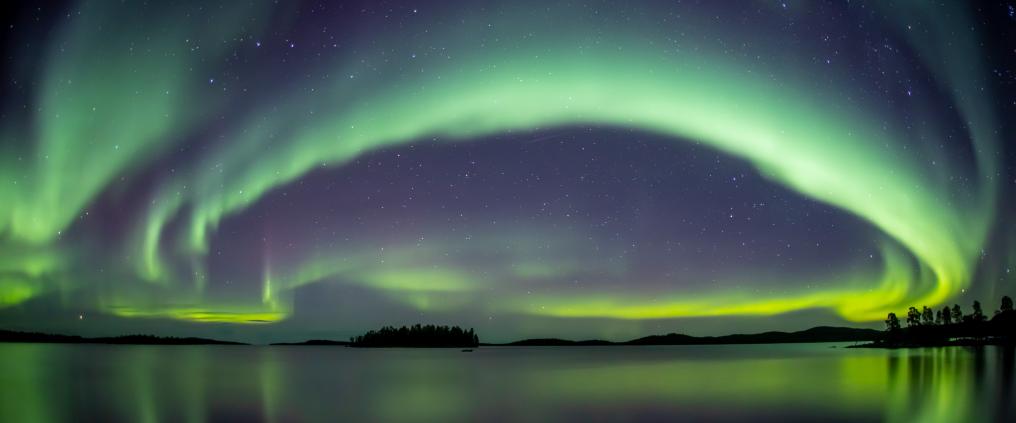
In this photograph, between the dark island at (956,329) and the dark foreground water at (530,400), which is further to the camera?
the dark island at (956,329)

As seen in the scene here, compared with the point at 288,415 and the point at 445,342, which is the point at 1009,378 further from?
the point at 445,342

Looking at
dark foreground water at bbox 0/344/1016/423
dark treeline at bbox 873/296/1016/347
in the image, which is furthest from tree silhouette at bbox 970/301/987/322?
dark foreground water at bbox 0/344/1016/423

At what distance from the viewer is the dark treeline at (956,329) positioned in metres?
127

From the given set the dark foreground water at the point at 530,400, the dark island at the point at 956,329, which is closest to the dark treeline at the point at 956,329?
the dark island at the point at 956,329

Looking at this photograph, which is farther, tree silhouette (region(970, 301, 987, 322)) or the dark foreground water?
tree silhouette (region(970, 301, 987, 322))

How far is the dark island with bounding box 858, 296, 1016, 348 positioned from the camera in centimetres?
12612

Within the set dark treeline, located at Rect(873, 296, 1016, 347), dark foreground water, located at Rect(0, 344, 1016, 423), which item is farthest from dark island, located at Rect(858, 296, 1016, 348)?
dark foreground water, located at Rect(0, 344, 1016, 423)

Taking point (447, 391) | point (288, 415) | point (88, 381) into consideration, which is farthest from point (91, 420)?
point (88, 381)

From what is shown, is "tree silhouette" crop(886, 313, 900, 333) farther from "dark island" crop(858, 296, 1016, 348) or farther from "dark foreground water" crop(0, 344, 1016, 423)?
"dark foreground water" crop(0, 344, 1016, 423)

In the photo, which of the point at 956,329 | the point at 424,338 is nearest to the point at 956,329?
the point at 956,329

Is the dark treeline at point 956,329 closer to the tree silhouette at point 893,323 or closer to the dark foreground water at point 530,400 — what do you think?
the tree silhouette at point 893,323

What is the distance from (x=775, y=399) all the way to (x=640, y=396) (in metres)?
6.35

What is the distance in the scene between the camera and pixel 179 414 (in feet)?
80.5

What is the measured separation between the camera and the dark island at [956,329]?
12612 cm
